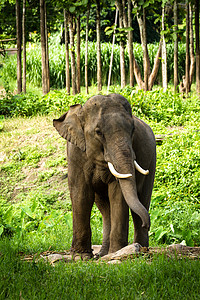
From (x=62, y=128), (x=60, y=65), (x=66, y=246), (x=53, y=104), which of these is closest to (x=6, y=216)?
(x=66, y=246)

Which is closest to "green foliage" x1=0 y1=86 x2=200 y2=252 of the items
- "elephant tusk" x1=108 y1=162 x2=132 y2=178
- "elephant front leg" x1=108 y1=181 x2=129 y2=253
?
"elephant front leg" x1=108 y1=181 x2=129 y2=253

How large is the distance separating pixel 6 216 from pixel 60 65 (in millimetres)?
17248

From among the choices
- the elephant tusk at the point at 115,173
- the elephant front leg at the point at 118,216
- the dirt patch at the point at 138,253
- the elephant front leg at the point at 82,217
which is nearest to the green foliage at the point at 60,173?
the elephant front leg at the point at 82,217

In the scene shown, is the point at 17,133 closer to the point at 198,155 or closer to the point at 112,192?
the point at 198,155

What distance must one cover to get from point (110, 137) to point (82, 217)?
1091mm

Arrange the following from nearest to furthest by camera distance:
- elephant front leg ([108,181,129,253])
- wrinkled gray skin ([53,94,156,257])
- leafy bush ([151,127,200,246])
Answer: wrinkled gray skin ([53,94,156,257]) < elephant front leg ([108,181,129,253]) < leafy bush ([151,127,200,246])

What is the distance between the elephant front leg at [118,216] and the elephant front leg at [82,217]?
0.90ft

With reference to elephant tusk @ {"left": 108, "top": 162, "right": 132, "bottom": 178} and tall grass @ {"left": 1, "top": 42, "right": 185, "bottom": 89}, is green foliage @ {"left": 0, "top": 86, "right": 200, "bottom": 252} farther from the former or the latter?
tall grass @ {"left": 1, "top": 42, "right": 185, "bottom": 89}

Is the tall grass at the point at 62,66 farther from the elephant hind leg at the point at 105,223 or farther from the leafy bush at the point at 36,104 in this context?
the elephant hind leg at the point at 105,223

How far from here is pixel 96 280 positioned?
13.0ft

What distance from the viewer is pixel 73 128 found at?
517 centimetres

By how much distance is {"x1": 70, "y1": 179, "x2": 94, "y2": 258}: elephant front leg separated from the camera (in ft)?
17.3

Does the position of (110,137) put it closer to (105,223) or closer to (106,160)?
(106,160)

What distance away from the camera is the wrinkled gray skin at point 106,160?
4.70m
